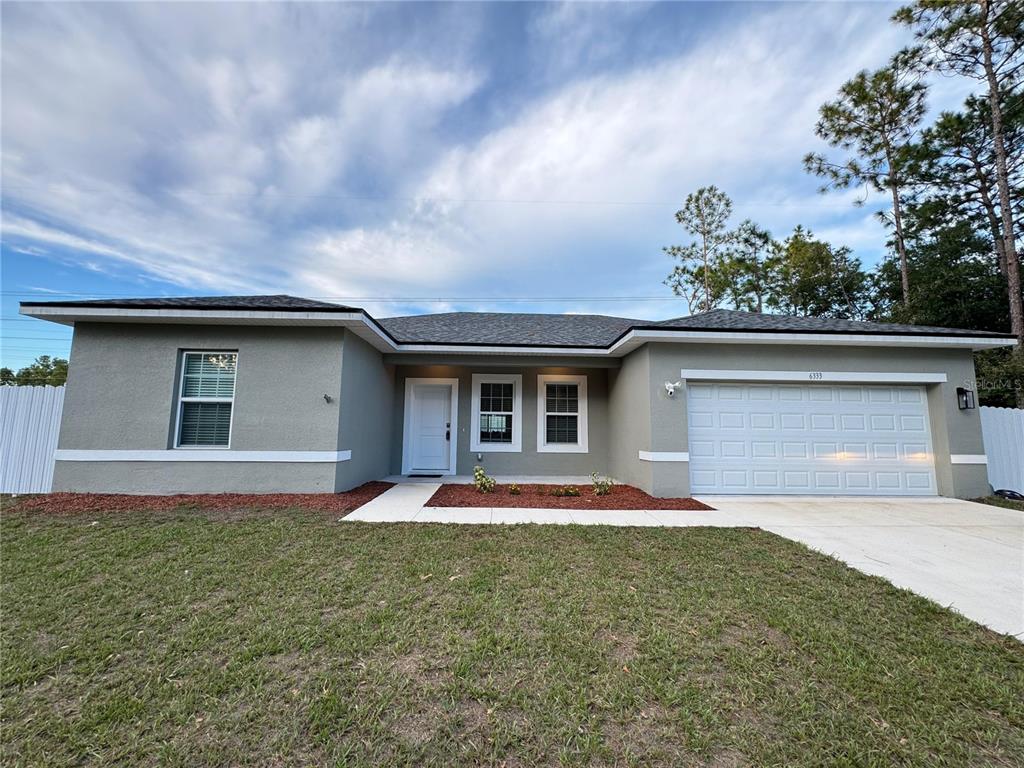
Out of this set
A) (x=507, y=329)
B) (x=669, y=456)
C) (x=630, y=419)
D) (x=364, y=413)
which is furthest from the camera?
(x=507, y=329)

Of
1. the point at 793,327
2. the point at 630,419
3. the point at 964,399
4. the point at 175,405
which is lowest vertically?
the point at 630,419

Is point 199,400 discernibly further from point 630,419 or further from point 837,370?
point 837,370

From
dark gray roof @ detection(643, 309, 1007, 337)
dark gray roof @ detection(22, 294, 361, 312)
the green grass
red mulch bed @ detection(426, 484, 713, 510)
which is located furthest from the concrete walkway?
dark gray roof @ detection(22, 294, 361, 312)

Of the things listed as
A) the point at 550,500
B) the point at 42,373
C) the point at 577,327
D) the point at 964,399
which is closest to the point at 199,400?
the point at 550,500

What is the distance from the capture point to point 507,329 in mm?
10664

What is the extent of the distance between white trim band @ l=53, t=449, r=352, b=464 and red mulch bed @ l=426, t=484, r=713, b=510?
7.22ft

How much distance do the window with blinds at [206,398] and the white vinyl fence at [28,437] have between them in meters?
2.12

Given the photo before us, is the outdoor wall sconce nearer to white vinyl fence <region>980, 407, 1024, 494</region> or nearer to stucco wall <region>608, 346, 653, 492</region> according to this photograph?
white vinyl fence <region>980, 407, 1024, 494</region>

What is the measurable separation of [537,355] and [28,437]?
9.53 metres

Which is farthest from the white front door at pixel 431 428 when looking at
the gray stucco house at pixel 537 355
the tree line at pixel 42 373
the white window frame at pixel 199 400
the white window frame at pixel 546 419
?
the tree line at pixel 42 373

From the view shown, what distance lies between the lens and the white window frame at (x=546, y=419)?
32.3 ft

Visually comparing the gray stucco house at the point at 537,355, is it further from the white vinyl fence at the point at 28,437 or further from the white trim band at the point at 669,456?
the white vinyl fence at the point at 28,437

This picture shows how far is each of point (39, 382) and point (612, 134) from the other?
43268mm

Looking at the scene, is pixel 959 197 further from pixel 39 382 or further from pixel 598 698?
Result: pixel 39 382
